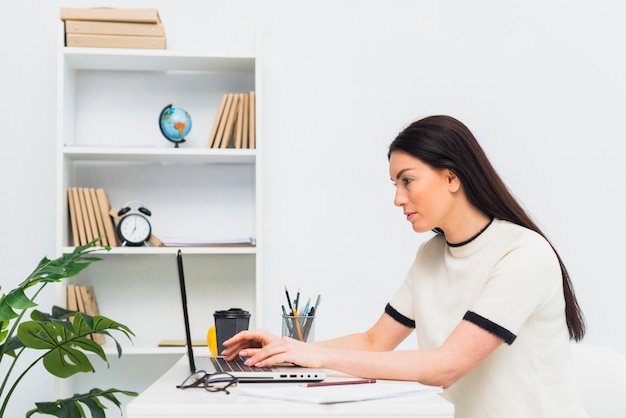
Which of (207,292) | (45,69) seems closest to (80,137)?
(45,69)

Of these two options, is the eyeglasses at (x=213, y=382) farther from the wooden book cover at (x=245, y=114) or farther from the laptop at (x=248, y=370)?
the wooden book cover at (x=245, y=114)

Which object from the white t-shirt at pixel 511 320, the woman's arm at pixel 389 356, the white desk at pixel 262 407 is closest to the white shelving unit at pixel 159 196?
the white t-shirt at pixel 511 320

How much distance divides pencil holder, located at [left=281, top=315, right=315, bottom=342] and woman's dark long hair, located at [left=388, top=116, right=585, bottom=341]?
1.65 ft

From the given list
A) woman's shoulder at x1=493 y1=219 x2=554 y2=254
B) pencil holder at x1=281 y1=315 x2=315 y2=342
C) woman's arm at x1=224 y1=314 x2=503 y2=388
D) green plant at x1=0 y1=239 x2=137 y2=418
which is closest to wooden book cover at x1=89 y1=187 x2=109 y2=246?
green plant at x1=0 y1=239 x2=137 y2=418

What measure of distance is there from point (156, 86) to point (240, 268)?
0.79 metres

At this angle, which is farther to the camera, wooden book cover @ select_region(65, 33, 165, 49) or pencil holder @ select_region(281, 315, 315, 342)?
wooden book cover @ select_region(65, 33, 165, 49)

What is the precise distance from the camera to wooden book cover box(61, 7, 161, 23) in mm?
2756

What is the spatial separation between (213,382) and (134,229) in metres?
1.63

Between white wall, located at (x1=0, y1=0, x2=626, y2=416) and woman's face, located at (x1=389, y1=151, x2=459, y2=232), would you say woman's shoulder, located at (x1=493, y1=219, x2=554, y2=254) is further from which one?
white wall, located at (x1=0, y1=0, x2=626, y2=416)

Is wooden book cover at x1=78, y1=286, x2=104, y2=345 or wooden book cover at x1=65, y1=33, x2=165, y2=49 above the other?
wooden book cover at x1=65, y1=33, x2=165, y2=49

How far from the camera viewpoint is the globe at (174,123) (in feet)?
9.41

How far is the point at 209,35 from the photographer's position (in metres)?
3.07

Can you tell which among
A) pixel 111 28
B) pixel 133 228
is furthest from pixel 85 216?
pixel 111 28

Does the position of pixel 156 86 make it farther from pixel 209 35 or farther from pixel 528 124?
pixel 528 124
